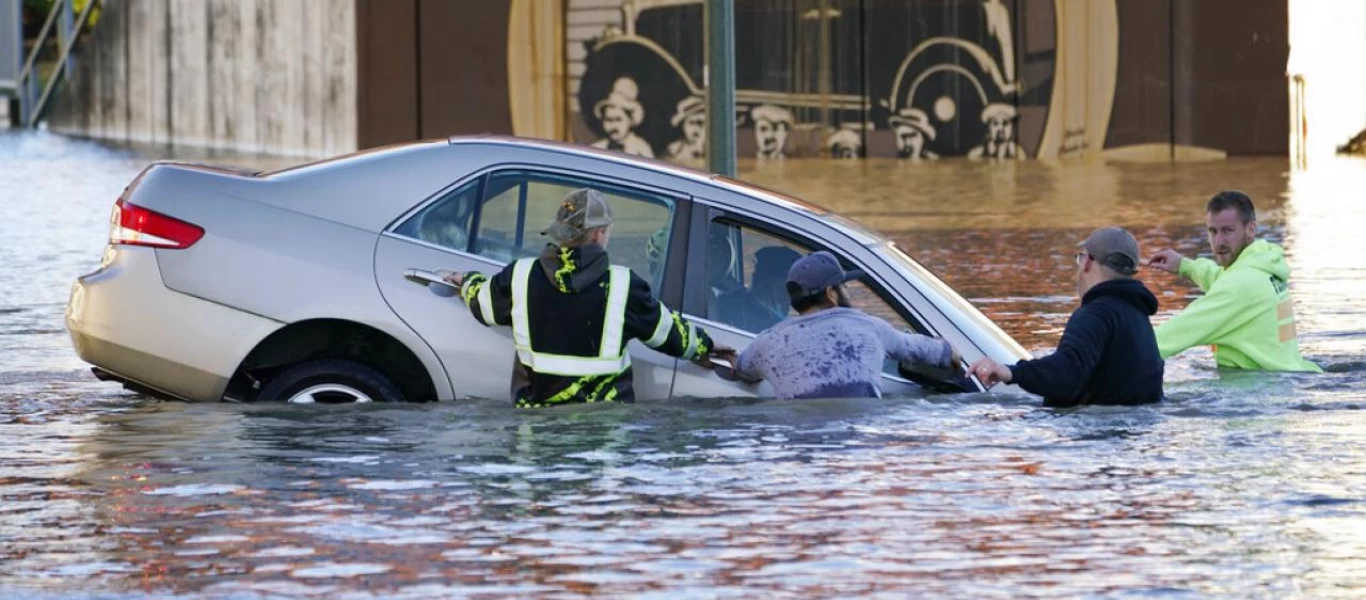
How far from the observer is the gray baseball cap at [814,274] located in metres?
8.48

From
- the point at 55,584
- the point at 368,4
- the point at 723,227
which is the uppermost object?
the point at 368,4

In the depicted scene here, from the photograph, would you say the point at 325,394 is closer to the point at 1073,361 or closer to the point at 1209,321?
the point at 1073,361

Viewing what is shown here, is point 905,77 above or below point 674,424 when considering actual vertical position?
above

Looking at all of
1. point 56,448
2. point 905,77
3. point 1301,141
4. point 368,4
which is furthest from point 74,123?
point 56,448

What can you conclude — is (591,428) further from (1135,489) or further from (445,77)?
(445,77)

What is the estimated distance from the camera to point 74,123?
4509 centimetres

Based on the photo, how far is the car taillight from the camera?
8680 millimetres

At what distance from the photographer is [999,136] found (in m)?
31.4

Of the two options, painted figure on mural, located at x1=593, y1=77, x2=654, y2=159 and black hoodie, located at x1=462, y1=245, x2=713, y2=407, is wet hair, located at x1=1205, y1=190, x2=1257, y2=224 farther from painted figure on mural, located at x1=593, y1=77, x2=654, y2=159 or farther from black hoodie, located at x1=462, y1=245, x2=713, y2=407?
painted figure on mural, located at x1=593, y1=77, x2=654, y2=159

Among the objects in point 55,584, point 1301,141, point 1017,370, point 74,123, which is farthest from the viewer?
point 74,123

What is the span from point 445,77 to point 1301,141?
11031 millimetres

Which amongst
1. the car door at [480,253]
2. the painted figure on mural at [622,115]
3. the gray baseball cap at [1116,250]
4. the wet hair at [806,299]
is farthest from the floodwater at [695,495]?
the painted figure on mural at [622,115]

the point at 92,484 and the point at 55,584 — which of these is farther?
the point at 92,484

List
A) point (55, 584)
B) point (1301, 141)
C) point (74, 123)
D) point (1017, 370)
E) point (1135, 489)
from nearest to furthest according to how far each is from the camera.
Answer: point (55, 584)
point (1135, 489)
point (1017, 370)
point (1301, 141)
point (74, 123)
